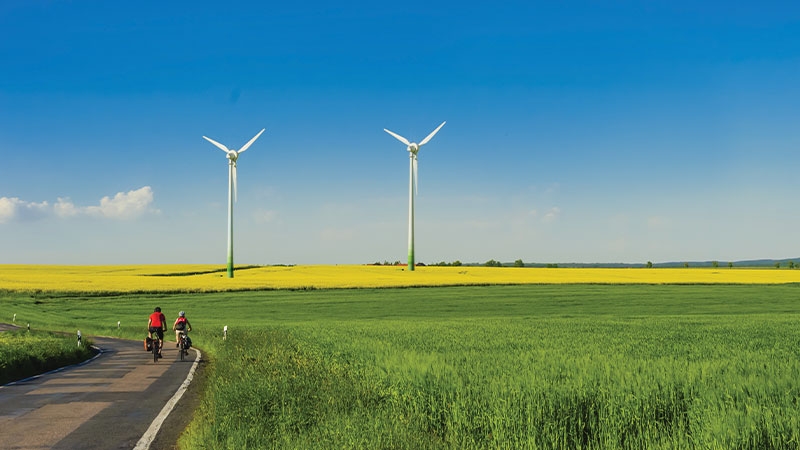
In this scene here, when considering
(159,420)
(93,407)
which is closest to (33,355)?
(93,407)

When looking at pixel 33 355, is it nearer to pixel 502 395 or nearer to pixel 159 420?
pixel 159 420

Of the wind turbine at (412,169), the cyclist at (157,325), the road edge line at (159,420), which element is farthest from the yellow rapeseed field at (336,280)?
the road edge line at (159,420)

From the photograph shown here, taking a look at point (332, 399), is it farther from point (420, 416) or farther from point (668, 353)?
point (668, 353)

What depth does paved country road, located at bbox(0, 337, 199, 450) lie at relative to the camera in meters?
10.8

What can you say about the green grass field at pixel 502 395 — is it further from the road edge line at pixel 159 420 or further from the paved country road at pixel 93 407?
the paved country road at pixel 93 407

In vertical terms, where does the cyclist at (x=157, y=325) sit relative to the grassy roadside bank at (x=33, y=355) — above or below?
above

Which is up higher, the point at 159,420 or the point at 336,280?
the point at 336,280

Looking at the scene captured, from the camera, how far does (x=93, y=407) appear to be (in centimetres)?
1408

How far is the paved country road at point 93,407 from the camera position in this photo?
35.6 feet

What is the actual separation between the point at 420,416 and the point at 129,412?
6908mm

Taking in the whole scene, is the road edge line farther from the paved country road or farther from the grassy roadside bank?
the grassy roadside bank

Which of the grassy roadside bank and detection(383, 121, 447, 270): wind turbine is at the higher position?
detection(383, 121, 447, 270): wind turbine

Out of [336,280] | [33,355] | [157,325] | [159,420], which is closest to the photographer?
[159,420]

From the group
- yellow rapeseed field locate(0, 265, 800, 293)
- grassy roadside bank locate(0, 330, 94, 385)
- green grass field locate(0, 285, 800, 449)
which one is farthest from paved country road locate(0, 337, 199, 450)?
yellow rapeseed field locate(0, 265, 800, 293)
